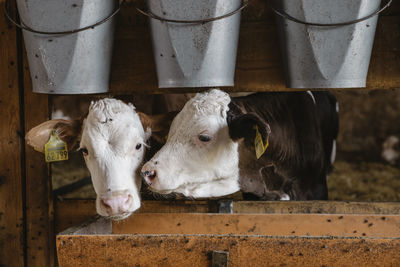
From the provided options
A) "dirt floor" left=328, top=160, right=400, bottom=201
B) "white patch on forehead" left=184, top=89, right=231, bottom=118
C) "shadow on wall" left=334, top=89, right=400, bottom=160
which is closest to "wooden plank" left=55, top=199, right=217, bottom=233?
"white patch on forehead" left=184, top=89, right=231, bottom=118

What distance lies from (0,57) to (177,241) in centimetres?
141

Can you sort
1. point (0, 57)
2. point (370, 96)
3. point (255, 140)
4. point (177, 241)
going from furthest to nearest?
point (370, 96), point (0, 57), point (255, 140), point (177, 241)

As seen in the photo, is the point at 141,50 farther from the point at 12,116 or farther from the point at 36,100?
the point at 12,116

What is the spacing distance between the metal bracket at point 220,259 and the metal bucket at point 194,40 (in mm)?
624

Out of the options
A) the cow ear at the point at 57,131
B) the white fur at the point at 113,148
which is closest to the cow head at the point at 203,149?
the white fur at the point at 113,148

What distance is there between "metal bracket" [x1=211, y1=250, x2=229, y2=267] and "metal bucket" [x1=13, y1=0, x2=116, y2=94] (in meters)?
0.81

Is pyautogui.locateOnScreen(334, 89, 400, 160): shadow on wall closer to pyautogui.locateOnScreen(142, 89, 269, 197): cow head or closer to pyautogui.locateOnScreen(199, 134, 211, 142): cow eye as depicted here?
pyautogui.locateOnScreen(142, 89, 269, 197): cow head

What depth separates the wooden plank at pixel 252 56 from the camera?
1.82 meters

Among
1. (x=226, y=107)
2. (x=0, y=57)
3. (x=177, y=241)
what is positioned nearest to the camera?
(x=177, y=241)

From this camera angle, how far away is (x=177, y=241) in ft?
4.31

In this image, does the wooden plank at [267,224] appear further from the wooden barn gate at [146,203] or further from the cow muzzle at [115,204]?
the cow muzzle at [115,204]

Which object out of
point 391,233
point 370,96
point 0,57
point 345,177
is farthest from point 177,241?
point 370,96

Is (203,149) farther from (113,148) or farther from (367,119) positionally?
(367,119)

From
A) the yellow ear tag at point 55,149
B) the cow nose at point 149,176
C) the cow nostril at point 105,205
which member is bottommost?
the cow nostril at point 105,205
